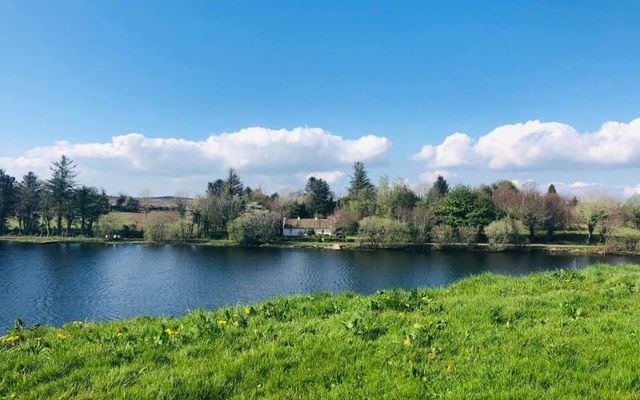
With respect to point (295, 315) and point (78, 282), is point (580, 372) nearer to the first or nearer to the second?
point (295, 315)

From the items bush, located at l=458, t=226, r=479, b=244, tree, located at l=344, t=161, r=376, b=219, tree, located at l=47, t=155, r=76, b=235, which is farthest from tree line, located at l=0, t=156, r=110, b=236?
bush, located at l=458, t=226, r=479, b=244

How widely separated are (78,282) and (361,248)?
160 feet

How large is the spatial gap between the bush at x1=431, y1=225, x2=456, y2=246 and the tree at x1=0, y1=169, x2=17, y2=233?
298ft

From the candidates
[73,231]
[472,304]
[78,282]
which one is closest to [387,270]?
[78,282]

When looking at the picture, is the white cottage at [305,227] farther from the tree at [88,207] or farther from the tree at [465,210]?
the tree at [88,207]

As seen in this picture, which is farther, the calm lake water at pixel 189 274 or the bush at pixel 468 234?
the bush at pixel 468 234

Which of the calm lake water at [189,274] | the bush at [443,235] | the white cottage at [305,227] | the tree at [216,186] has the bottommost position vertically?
the calm lake water at [189,274]

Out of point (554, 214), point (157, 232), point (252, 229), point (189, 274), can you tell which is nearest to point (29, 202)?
point (157, 232)

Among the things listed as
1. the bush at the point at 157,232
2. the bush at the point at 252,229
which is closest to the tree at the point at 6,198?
the bush at the point at 157,232

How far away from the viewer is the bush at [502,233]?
74.8 meters

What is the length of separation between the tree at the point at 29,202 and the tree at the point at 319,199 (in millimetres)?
62505

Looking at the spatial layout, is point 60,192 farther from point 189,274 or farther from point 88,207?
point 189,274

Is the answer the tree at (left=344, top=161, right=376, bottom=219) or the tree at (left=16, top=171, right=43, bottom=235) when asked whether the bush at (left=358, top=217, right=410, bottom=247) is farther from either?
the tree at (left=16, top=171, right=43, bottom=235)

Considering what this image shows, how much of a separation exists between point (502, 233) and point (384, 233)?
2074cm
